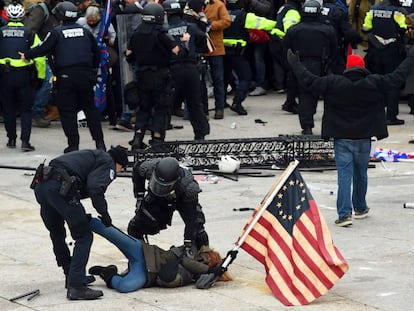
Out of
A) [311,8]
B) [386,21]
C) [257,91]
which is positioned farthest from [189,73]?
[257,91]

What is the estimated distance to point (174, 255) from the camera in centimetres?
1051

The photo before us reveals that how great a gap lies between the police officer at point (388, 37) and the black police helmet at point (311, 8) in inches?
69.9

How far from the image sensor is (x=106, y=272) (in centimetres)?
1042

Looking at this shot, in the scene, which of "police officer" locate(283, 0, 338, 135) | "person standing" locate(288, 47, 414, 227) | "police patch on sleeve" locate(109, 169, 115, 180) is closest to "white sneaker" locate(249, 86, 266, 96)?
"police officer" locate(283, 0, 338, 135)

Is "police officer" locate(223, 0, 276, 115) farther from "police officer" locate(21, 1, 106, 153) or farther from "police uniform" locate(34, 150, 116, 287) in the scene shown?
"police uniform" locate(34, 150, 116, 287)

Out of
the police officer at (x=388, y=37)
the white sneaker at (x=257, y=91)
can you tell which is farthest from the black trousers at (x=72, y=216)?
the white sneaker at (x=257, y=91)

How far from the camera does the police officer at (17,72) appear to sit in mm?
16406

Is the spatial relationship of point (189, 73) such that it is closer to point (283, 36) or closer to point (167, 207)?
point (283, 36)

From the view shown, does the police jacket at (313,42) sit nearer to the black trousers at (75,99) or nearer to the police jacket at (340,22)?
the police jacket at (340,22)

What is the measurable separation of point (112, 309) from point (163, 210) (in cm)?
136

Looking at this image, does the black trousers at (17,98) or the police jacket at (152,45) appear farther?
the black trousers at (17,98)

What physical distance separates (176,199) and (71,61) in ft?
18.2

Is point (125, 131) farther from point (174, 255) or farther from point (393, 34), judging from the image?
point (174, 255)

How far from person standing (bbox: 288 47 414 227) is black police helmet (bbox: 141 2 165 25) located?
3.62 m
